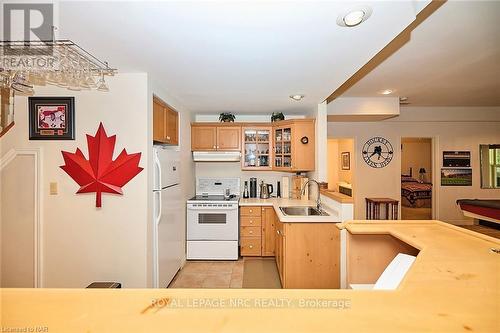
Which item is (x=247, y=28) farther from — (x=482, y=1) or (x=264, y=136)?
(x=264, y=136)

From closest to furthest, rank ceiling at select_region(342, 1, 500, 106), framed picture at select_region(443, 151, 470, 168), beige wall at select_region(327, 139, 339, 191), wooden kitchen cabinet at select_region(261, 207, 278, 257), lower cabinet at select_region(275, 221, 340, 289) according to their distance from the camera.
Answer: ceiling at select_region(342, 1, 500, 106), lower cabinet at select_region(275, 221, 340, 289), wooden kitchen cabinet at select_region(261, 207, 278, 257), framed picture at select_region(443, 151, 470, 168), beige wall at select_region(327, 139, 339, 191)

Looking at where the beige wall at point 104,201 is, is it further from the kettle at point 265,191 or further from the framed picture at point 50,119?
the kettle at point 265,191

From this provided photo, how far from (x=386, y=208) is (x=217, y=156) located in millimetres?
3737

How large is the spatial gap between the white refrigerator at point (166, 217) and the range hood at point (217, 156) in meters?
0.92

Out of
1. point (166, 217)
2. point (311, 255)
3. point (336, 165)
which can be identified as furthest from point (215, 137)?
point (336, 165)

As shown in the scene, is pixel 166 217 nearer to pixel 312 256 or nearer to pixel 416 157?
pixel 312 256

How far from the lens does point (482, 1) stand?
165cm

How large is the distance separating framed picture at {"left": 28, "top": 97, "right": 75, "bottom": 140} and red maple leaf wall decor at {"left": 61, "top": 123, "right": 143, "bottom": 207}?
19cm

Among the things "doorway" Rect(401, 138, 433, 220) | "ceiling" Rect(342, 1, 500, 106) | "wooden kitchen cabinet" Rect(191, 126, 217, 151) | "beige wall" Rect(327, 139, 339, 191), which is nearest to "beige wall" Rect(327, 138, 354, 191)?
"beige wall" Rect(327, 139, 339, 191)

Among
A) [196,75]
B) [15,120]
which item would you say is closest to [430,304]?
[196,75]

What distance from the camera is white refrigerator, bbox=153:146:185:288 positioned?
257cm

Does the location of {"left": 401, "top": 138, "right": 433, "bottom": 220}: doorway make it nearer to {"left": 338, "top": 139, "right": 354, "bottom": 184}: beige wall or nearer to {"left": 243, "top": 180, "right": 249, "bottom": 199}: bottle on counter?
{"left": 338, "top": 139, "right": 354, "bottom": 184}: beige wall

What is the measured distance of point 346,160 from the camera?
6.87 metres

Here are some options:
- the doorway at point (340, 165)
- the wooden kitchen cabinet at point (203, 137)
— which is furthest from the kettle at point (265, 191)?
the doorway at point (340, 165)
